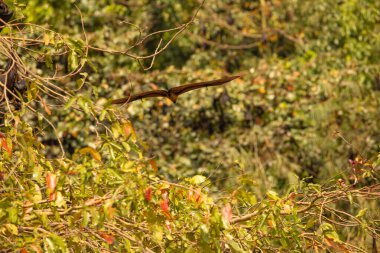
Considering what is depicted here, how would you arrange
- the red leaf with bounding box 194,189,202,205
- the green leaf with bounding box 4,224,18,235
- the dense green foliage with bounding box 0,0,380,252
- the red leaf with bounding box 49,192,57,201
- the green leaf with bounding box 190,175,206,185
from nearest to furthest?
1. the green leaf with bounding box 4,224,18,235
2. the red leaf with bounding box 49,192,57,201
3. the dense green foliage with bounding box 0,0,380,252
4. the red leaf with bounding box 194,189,202,205
5. the green leaf with bounding box 190,175,206,185

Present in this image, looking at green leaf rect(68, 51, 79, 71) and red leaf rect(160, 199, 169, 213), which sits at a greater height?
green leaf rect(68, 51, 79, 71)

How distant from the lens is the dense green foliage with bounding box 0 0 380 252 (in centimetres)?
294

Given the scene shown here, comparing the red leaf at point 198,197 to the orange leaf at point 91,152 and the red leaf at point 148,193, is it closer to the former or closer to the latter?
the red leaf at point 148,193

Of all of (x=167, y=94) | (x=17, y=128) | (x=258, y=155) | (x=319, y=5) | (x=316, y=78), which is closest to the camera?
(x=17, y=128)

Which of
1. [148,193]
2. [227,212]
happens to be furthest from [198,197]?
[148,193]

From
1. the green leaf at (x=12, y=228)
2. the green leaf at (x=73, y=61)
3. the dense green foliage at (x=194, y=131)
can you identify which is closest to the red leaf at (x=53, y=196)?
the dense green foliage at (x=194, y=131)

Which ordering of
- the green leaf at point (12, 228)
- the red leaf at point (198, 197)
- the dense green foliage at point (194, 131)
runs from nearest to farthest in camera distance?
1. the green leaf at point (12, 228)
2. the dense green foliage at point (194, 131)
3. the red leaf at point (198, 197)

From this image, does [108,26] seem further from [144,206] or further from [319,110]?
[144,206]

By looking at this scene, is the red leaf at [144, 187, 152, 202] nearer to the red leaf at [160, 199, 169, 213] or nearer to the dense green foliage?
the dense green foliage

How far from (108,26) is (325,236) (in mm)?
6542

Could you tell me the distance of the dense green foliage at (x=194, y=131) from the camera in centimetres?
294

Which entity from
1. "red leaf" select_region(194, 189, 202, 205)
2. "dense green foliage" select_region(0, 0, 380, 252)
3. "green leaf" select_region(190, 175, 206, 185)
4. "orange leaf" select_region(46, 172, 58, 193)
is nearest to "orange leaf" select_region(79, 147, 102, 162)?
"dense green foliage" select_region(0, 0, 380, 252)

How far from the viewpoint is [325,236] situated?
339 centimetres

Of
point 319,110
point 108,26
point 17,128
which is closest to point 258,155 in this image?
point 319,110
